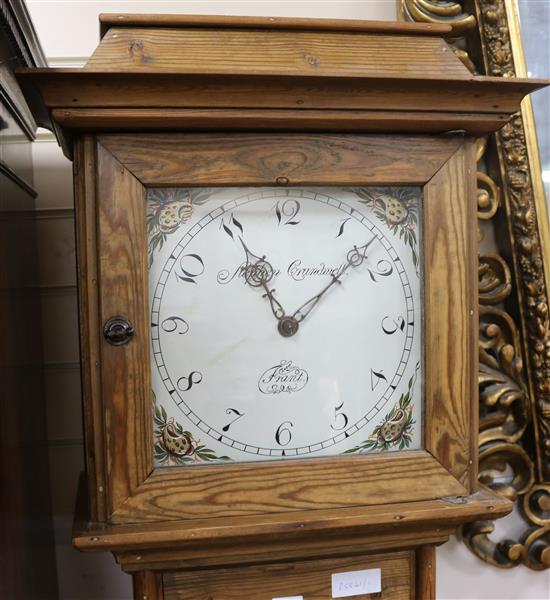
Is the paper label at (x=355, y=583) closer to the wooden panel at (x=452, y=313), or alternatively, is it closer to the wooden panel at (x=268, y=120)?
the wooden panel at (x=452, y=313)

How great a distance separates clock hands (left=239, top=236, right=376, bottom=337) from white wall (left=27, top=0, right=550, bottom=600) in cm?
52

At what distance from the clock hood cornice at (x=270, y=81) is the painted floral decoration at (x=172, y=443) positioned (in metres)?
0.34

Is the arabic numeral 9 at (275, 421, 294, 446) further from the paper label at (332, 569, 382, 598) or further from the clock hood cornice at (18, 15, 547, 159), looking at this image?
the clock hood cornice at (18, 15, 547, 159)

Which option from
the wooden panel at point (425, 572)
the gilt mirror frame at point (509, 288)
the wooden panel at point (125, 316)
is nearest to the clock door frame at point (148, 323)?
the wooden panel at point (125, 316)

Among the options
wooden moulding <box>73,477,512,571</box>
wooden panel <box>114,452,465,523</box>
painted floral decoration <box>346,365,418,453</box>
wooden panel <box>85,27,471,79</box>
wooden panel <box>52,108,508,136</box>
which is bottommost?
wooden moulding <box>73,477,512,571</box>

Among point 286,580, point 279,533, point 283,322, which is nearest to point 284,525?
point 279,533

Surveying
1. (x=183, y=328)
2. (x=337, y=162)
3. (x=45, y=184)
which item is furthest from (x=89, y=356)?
(x=45, y=184)

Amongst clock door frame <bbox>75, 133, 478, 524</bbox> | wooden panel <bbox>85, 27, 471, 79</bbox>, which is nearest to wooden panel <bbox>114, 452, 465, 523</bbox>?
clock door frame <bbox>75, 133, 478, 524</bbox>

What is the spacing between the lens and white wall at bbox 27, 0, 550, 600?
3.74 ft

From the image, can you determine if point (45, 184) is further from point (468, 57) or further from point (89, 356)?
point (468, 57)

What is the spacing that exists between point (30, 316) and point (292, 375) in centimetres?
48

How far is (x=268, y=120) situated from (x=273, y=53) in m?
0.09

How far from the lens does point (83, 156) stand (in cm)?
74

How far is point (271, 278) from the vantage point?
783 mm
